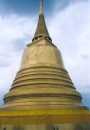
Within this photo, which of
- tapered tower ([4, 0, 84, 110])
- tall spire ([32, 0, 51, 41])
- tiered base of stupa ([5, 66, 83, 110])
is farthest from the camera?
tall spire ([32, 0, 51, 41])

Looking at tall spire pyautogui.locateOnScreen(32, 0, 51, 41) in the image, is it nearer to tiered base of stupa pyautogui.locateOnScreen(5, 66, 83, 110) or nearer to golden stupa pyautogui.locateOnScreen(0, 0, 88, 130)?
golden stupa pyautogui.locateOnScreen(0, 0, 88, 130)

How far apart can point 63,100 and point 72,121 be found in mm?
2588

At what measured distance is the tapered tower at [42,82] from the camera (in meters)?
27.4

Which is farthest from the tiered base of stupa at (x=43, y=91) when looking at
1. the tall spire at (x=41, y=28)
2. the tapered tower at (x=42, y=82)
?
the tall spire at (x=41, y=28)

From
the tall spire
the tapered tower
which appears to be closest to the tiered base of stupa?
the tapered tower

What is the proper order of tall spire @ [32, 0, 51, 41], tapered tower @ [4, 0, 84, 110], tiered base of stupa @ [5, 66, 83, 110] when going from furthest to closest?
tall spire @ [32, 0, 51, 41]
tapered tower @ [4, 0, 84, 110]
tiered base of stupa @ [5, 66, 83, 110]

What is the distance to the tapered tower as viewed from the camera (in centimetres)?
2739

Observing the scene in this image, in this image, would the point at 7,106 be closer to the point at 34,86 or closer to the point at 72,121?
the point at 34,86

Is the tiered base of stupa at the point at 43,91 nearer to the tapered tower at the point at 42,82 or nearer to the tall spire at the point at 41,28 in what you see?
the tapered tower at the point at 42,82

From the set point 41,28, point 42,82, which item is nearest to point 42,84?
point 42,82

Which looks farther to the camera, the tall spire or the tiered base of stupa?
the tall spire

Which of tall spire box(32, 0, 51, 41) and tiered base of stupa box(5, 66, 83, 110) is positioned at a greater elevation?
tall spire box(32, 0, 51, 41)

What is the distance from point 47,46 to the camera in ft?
106

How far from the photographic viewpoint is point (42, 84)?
28641 mm
